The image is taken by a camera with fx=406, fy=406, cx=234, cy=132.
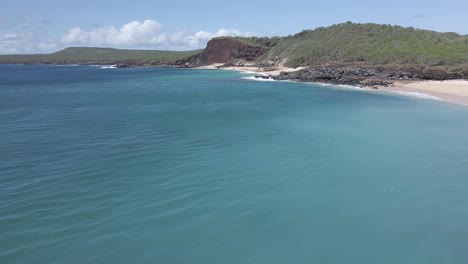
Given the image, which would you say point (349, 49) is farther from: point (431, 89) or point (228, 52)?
point (431, 89)

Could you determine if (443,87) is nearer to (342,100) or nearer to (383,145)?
(342,100)

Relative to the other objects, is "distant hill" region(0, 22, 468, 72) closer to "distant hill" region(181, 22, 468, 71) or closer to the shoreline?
"distant hill" region(181, 22, 468, 71)

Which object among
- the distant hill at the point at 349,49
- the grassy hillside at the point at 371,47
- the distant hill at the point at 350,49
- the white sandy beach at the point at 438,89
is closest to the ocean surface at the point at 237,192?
the white sandy beach at the point at 438,89

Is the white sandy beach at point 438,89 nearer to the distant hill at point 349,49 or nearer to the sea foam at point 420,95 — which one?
the sea foam at point 420,95

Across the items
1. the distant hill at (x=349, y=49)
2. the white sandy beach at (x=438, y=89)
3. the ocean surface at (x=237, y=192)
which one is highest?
the distant hill at (x=349, y=49)

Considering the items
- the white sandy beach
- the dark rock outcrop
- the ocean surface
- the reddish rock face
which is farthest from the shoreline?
the reddish rock face

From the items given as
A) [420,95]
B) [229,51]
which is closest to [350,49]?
[229,51]

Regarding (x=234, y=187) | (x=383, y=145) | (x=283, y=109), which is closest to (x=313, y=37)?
(x=283, y=109)
